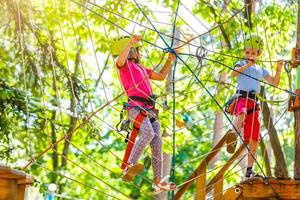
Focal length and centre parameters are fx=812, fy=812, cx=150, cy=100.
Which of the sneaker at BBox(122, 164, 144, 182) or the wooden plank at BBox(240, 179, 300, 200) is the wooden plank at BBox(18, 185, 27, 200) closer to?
the sneaker at BBox(122, 164, 144, 182)

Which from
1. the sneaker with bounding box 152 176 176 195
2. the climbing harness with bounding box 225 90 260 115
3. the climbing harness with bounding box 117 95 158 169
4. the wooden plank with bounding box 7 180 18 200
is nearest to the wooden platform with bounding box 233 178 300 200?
the sneaker with bounding box 152 176 176 195

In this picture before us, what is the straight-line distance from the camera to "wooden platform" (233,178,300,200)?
4.25m

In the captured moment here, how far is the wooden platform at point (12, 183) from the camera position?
3861 mm

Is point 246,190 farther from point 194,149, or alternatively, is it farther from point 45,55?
point 194,149

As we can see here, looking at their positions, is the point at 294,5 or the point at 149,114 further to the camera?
the point at 294,5

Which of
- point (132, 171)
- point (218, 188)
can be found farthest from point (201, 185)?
point (132, 171)

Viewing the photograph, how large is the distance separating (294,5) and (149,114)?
4575 mm

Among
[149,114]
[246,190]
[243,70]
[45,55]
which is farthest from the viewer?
[45,55]

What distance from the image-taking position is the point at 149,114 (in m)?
4.85

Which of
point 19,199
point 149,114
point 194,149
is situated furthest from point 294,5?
point 194,149

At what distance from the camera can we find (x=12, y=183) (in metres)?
3.95

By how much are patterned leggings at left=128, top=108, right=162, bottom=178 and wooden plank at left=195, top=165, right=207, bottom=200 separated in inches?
29.7

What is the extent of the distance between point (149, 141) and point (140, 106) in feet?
0.71

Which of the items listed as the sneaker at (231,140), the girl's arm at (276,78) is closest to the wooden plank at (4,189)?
the sneaker at (231,140)
